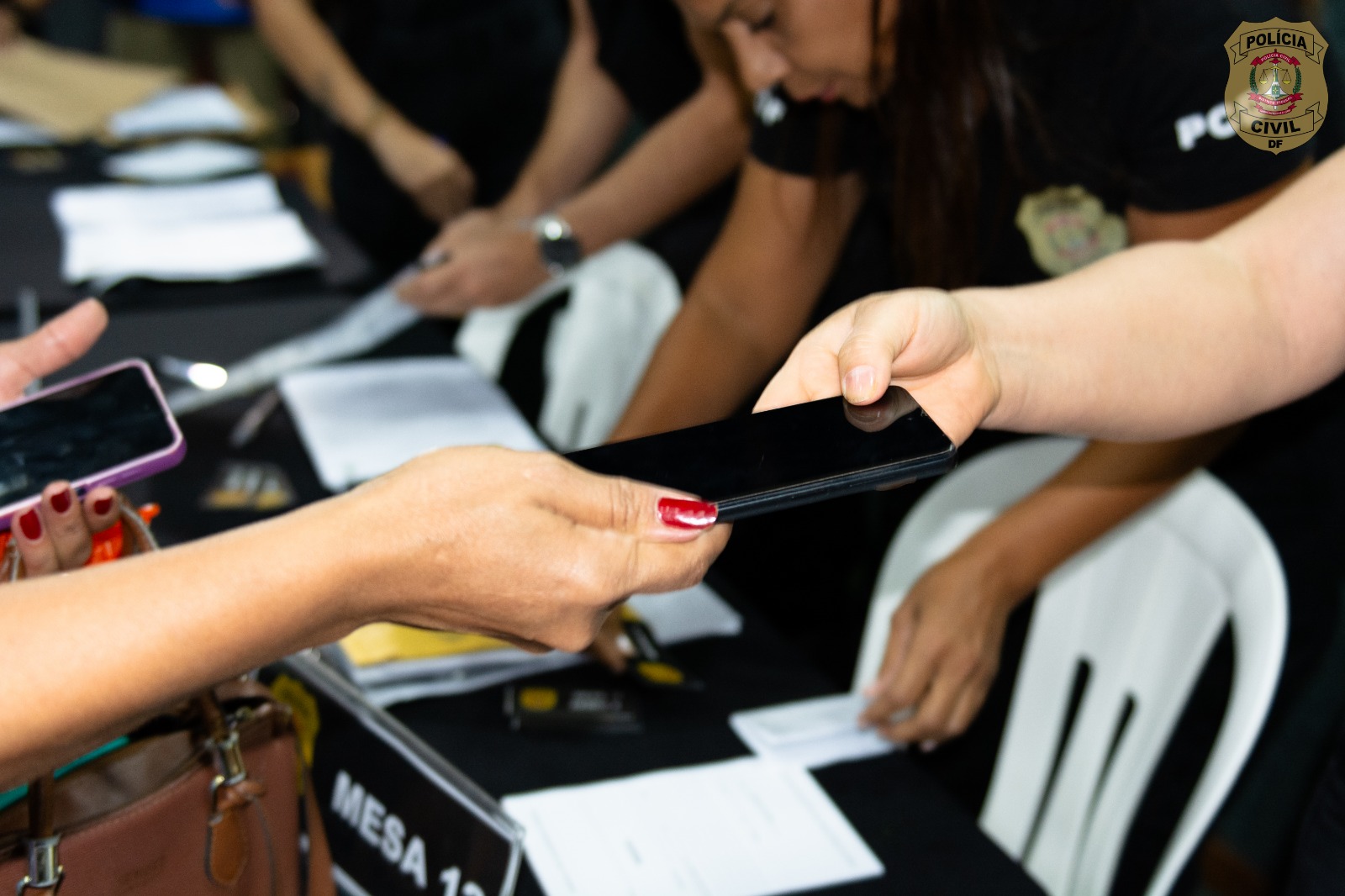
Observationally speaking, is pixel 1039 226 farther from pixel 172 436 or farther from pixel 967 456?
pixel 172 436

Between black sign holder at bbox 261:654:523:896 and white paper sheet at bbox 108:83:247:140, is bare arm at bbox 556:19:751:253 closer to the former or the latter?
black sign holder at bbox 261:654:523:896

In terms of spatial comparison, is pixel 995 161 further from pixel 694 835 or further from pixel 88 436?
pixel 88 436

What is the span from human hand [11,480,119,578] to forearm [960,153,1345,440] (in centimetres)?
56

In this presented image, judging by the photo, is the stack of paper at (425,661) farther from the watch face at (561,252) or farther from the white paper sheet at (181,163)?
the white paper sheet at (181,163)

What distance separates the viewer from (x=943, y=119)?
3.48ft

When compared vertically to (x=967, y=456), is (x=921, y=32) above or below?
above

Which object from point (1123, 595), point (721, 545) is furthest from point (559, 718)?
point (1123, 595)

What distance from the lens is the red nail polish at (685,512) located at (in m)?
0.60

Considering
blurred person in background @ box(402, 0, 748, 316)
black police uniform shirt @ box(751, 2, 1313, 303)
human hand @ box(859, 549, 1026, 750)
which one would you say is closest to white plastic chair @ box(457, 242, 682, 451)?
blurred person in background @ box(402, 0, 748, 316)

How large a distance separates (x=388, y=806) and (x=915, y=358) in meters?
0.45

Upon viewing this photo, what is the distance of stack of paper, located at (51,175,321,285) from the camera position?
5.60 ft

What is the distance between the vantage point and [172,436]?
0.78 meters

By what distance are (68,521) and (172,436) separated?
17 cm

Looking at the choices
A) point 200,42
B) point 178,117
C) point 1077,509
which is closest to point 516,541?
point 1077,509
